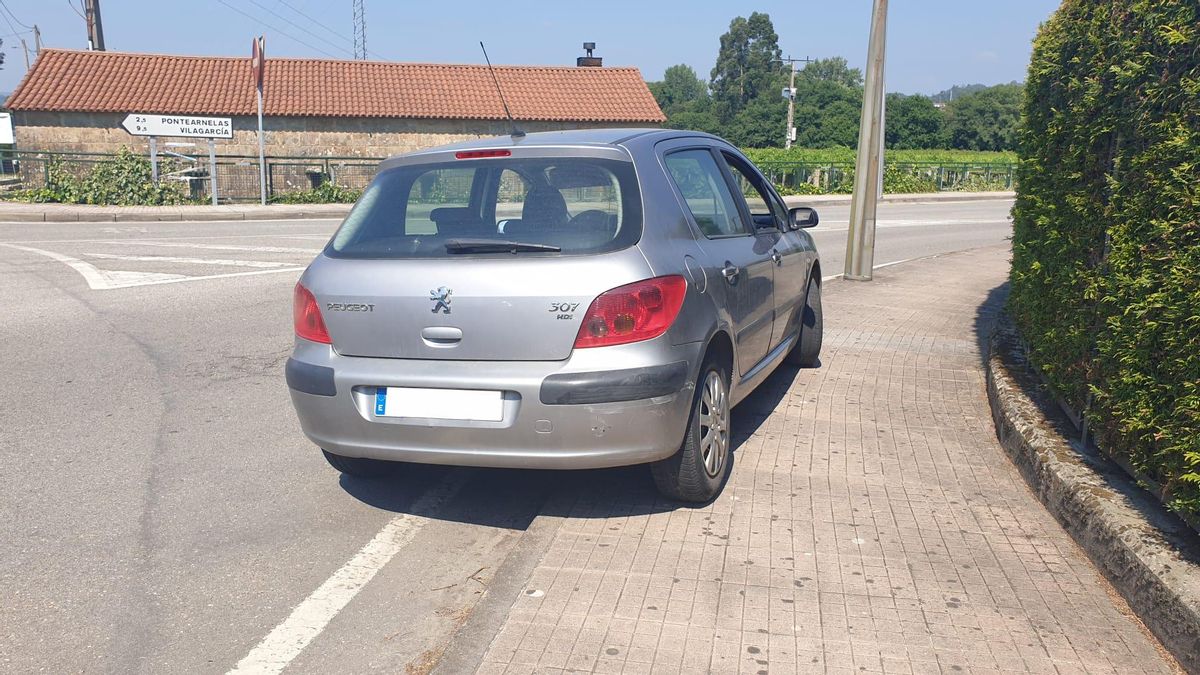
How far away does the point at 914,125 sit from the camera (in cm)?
11206

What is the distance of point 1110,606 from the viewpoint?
3.61 metres

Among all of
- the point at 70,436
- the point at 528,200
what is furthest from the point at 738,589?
the point at 70,436

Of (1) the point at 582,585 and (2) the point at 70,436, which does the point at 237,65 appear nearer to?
(2) the point at 70,436

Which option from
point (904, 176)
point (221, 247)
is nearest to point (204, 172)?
point (221, 247)

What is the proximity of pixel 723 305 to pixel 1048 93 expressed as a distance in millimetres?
2789

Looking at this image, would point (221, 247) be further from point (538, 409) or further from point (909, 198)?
point (909, 198)

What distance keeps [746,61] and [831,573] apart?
142m

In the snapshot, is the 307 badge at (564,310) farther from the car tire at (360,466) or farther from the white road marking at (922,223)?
the white road marking at (922,223)

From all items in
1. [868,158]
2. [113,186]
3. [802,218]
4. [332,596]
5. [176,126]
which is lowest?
[332,596]

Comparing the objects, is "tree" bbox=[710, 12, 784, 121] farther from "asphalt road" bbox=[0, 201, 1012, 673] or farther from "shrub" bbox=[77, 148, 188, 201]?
"asphalt road" bbox=[0, 201, 1012, 673]

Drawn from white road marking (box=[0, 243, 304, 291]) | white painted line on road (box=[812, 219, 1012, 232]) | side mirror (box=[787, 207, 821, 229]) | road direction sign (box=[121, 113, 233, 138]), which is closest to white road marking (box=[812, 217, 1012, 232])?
white painted line on road (box=[812, 219, 1012, 232])

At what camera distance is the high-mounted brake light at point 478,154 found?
4578 millimetres

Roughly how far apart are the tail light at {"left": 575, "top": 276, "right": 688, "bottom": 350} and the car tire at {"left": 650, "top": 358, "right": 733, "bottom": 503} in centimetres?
39

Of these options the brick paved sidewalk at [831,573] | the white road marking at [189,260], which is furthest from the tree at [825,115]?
the brick paved sidewalk at [831,573]
